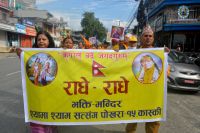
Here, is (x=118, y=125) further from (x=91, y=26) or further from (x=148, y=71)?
(x=91, y=26)

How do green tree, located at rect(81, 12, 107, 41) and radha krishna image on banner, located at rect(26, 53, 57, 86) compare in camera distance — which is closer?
radha krishna image on banner, located at rect(26, 53, 57, 86)

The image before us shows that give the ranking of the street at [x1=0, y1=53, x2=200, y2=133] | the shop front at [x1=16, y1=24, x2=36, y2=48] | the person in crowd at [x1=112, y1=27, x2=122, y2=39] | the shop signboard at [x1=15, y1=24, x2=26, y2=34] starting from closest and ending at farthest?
the street at [x1=0, y1=53, x2=200, y2=133], the person in crowd at [x1=112, y1=27, x2=122, y2=39], the shop signboard at [x1=15, y1=24, x2=26, y2=34], the shop front at [x1=16, y1=24, x2=36, y2=48]

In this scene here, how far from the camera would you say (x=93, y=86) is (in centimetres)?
457

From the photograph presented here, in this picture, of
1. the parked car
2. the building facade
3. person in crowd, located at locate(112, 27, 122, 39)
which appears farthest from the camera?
the building facade

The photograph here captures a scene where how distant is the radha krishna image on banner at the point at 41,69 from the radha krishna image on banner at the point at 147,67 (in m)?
1.16

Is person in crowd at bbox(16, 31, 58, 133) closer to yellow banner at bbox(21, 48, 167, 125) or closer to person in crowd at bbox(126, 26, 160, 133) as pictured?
yellow banner at bbox(21, 48, 167, 125)

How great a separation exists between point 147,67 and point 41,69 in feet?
4.88

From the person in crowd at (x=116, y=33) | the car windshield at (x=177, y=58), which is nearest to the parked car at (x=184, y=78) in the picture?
the car windshield at (x=177, y=58)

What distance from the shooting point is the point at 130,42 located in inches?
310

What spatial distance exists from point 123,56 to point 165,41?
105ft

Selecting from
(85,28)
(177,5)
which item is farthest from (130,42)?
(85,28)

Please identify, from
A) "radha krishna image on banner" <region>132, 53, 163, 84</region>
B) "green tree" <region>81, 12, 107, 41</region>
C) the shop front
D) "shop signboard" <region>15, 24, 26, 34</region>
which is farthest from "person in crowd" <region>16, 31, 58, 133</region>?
"green tree" <region>81, 12, 107, 41</region>

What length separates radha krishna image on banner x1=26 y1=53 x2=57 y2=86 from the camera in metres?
4.43

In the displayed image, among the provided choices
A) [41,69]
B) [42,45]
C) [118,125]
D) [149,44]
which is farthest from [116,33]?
[41,69]
